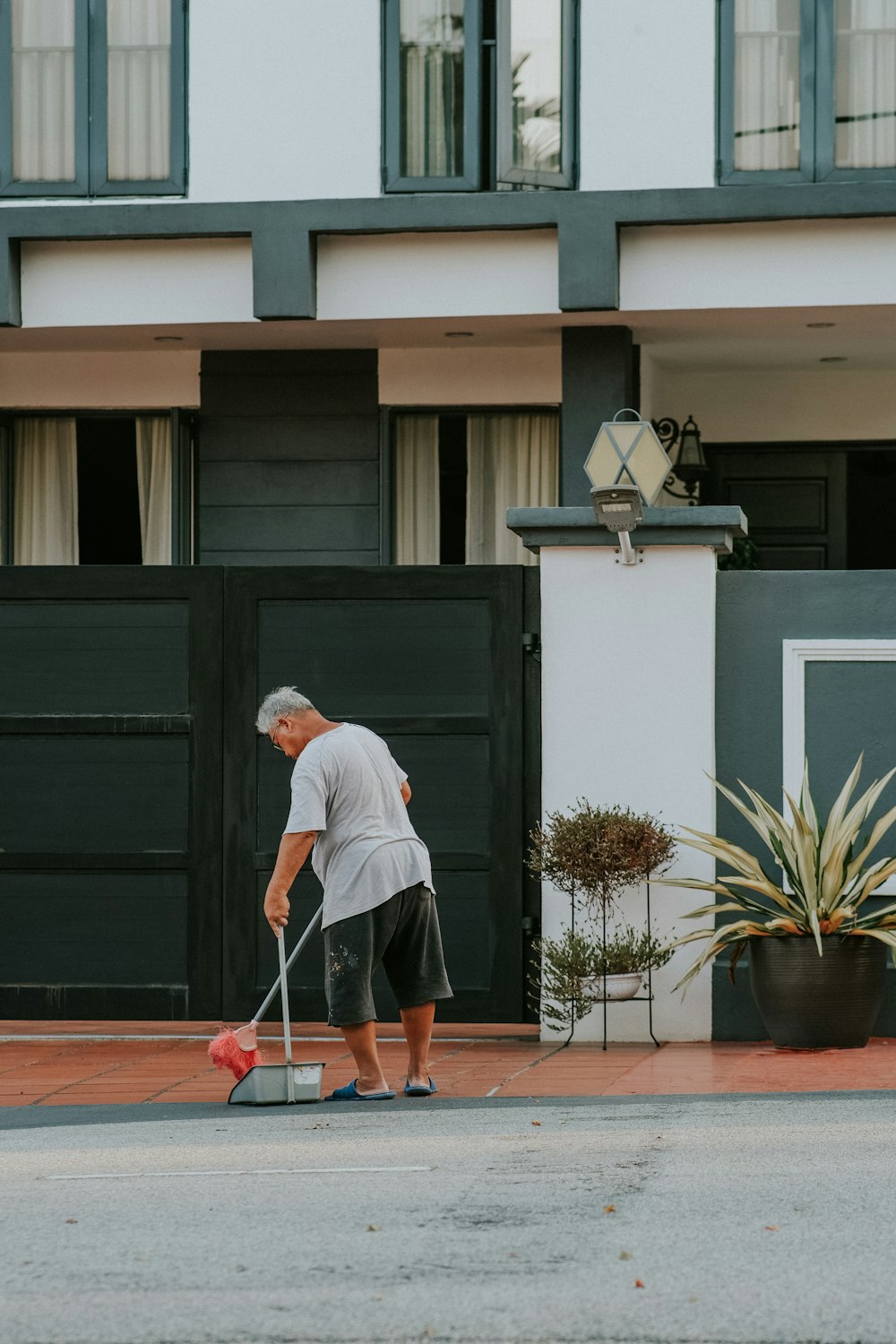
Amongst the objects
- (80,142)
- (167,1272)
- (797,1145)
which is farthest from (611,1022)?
(80,142)

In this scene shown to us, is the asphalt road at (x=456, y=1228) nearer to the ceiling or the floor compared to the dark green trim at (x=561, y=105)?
nearer to the floor

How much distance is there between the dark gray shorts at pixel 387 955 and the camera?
8062mm

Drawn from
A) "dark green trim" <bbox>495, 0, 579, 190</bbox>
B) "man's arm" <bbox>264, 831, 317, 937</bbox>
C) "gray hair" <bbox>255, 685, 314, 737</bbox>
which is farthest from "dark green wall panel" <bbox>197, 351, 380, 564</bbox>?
"man's arm" <bbox>264, 831, 317, 937</bbox>

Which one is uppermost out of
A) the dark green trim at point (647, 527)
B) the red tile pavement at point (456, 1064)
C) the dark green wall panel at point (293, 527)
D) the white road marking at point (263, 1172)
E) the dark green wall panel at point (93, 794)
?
the dark green wall panel at point (293, 527)

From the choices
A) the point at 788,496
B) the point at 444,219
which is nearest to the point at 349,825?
the point at 444,219

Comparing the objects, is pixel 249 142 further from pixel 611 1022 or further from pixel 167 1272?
pixel 167 1272

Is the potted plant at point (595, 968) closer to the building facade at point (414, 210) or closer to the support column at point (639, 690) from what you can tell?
the support column at point (639, 690)

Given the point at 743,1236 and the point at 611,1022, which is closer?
the point at 743,1236

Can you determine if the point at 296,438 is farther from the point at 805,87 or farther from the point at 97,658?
the point at 805,87

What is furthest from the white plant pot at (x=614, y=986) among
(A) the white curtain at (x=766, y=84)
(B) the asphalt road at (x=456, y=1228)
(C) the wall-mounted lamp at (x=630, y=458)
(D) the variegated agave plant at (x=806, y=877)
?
(A) the white curtain at (x=766, y=84)

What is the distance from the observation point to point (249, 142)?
13297mm

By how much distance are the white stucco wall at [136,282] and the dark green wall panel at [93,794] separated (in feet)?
13.2

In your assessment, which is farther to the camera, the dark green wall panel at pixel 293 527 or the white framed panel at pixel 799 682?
the dark green wall panel at pixel 293 527

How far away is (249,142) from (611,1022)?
668cm
